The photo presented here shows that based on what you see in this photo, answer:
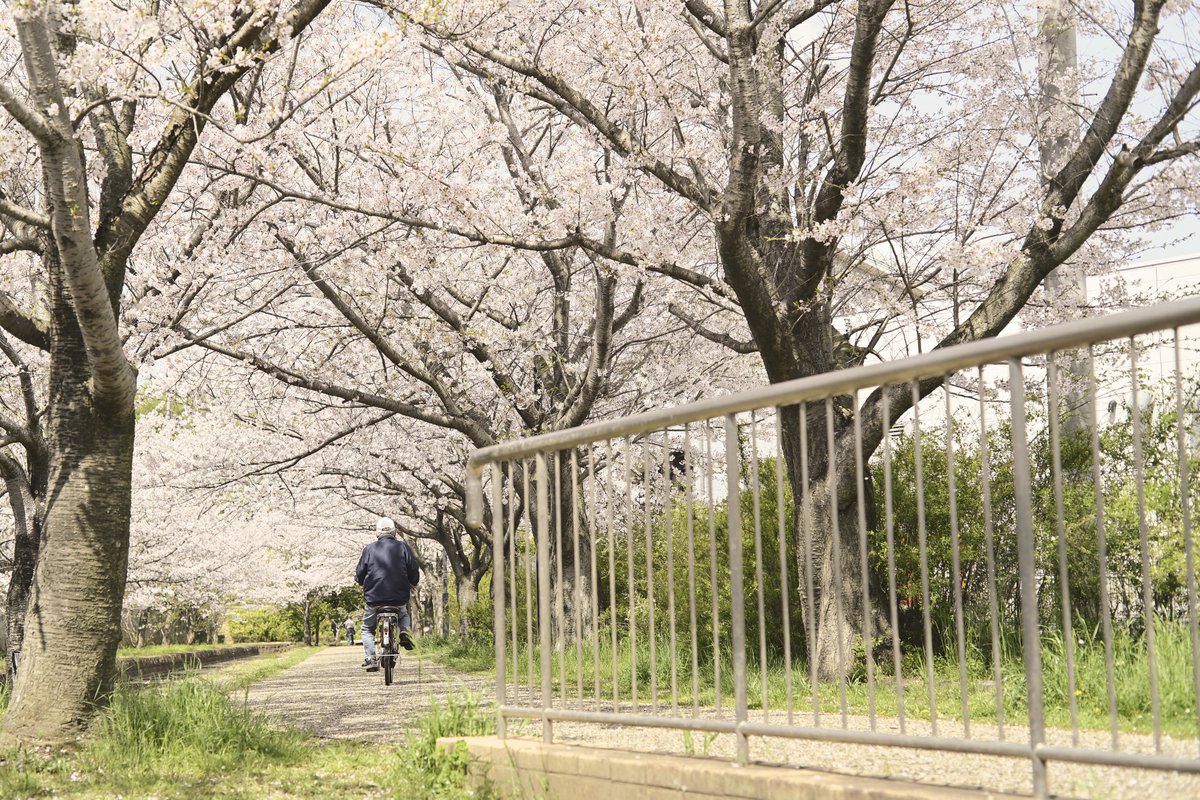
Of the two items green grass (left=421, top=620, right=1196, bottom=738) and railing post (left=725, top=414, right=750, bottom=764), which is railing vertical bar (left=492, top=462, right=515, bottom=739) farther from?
railing post (left=725, top=414, right=750, bottom=764)

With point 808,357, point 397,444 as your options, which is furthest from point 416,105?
point 397,444

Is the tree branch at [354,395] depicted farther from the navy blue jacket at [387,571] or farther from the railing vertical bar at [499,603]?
the railing vertical bar at [499,603]

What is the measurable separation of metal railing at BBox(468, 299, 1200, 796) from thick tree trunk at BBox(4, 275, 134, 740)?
2.59 metres

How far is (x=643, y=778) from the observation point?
14.1 feet

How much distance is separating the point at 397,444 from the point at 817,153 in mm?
13029

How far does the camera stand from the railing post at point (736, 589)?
4105 mm

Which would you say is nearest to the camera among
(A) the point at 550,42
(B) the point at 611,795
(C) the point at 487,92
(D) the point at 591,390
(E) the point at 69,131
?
(B) the point at 611,795

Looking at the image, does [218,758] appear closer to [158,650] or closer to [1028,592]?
[1028,592]

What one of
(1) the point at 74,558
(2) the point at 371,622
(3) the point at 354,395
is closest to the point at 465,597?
(3) the point at 354,395

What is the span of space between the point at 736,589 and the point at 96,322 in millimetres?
4692

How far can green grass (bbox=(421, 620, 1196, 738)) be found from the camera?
5449 mm

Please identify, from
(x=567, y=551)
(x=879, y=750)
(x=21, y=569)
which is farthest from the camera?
(x=567, y=551)

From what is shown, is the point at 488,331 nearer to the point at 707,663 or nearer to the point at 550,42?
the point at 550,42

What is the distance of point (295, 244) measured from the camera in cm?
1292
